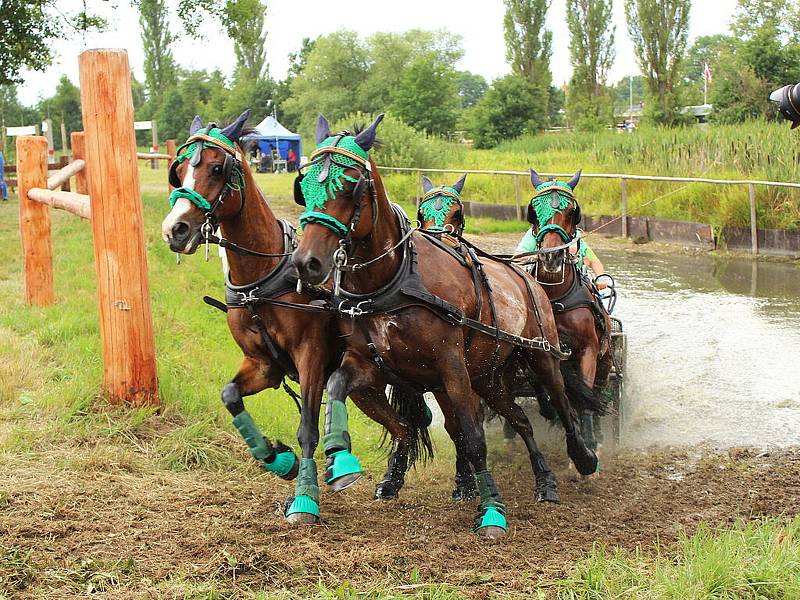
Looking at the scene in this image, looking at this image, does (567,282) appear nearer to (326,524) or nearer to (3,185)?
(326,524)

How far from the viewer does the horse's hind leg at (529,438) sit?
6070mm

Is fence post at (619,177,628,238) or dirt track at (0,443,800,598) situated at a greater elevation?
fence post at (619,177,628,238)

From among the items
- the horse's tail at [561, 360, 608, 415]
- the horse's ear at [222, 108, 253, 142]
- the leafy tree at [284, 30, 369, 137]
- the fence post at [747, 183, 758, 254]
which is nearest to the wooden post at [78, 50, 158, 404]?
the horse's ear at [222, 108, 253, 142]

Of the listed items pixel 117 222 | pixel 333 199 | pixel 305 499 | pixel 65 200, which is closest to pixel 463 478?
pixel 305 499

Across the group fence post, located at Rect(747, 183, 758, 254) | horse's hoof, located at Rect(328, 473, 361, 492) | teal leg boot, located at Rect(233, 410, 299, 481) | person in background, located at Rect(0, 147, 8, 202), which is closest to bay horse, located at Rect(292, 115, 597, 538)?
horse's hoof, located at Rect(328, 473, 361, 492)

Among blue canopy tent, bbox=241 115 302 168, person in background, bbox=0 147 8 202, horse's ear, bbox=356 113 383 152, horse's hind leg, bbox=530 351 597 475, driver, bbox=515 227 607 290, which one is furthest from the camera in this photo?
blue canopy tent, bbox=241 115 302 168

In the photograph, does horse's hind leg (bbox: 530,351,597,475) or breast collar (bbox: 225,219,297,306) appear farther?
horse's hind leg (bbox: 530,351,597,475)

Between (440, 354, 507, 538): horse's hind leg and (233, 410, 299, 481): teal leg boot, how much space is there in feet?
3.50

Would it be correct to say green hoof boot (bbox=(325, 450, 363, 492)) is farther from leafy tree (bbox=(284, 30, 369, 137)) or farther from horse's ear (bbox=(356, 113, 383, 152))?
leafy tree (bbox=(284, 30, 369, 137))

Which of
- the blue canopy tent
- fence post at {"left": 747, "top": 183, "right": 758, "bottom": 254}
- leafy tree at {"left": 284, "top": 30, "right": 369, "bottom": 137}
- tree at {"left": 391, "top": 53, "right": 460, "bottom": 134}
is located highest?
leafy tree at {"left": 284, "top": 30, "right": 369, "bottom": 137}

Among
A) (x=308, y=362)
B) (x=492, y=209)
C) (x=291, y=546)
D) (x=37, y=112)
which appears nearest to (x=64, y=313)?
(x=308, y=362)

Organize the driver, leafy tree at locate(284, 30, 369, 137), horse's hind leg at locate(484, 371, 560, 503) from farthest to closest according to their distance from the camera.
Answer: leafy tree at locate(284, 30, 369, 137), the driver, horse's hind leg at locate(484, 371, 560, 503)

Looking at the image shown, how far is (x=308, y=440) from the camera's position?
516cm

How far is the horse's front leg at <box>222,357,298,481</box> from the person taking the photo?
535cm
